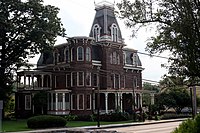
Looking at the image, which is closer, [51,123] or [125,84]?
[51,123]

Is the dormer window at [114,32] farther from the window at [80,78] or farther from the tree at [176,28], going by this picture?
the tree at [176,28]

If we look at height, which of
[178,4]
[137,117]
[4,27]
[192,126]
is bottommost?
[137,117]

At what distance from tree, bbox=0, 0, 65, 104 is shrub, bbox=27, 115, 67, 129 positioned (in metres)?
12.9

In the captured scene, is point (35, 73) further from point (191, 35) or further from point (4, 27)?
point (191, 35)

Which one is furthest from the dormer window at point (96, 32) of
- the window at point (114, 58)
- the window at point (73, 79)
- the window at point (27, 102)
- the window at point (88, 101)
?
the window at point (27, 102)

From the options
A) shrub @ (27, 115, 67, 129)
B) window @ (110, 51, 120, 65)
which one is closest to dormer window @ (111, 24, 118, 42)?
window @ (110, 51, 120, 65)

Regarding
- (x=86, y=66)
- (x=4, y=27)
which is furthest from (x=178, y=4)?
(x=86, y=66)

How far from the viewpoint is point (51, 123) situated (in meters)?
31.8

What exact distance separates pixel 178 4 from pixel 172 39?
111 cm

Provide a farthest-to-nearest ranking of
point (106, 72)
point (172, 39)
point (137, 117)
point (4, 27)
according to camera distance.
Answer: point (106, 72)
point (137, 117)
point (4, 27)
point (172, 39)

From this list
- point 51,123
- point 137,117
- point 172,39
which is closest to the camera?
point 172,39

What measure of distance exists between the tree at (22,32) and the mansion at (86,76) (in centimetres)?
408

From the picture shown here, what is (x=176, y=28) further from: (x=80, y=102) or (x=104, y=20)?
(x=104, y=20)

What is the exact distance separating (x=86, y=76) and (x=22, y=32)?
1111 cm
